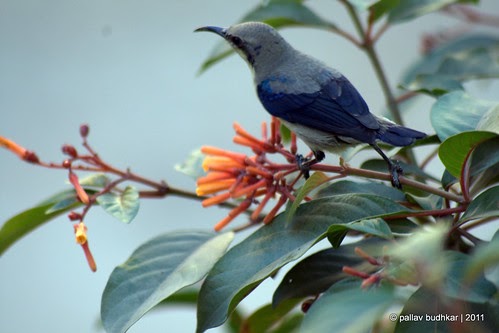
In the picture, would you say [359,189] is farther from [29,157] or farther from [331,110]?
[29,157]

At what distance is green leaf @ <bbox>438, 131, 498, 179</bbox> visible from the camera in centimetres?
107

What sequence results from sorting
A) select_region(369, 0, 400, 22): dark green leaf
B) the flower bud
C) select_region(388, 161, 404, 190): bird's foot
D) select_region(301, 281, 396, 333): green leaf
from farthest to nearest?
select_region(369, 0, 400, 22): dark green leaf → the flower bud → select_region(388, 161, 404, 190): bird's foot → select_region(301, 281, 396, 333): green leaf

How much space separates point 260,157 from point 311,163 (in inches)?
3.6

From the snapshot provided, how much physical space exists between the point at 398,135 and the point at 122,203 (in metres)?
0.48

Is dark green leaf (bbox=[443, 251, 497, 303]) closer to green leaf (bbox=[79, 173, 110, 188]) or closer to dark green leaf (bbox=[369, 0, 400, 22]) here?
green leaf (bbox=[79, 173, 110, 188])

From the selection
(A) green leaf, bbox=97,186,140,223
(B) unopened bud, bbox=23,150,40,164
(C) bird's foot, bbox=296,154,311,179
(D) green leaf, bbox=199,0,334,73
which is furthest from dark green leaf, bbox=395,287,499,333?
(D) green leaf, bbox=199,0,334,73

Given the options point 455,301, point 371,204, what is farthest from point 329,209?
point 455,301

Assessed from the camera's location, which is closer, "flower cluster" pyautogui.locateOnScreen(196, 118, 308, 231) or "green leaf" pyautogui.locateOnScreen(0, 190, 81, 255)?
"flower cluster" pyautogui.locateOnScreen(196, 118, 308, 231)

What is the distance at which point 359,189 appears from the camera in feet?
4.08

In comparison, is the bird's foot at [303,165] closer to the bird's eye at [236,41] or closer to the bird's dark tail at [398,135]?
the bird's dark tail at [398,135]

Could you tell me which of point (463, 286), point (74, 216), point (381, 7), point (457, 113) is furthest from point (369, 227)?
point (381, 7)

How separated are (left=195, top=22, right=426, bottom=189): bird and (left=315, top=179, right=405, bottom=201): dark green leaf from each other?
46mm

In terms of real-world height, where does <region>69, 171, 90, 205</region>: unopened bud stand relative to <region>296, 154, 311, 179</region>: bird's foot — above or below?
above

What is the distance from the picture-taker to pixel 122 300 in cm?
115
